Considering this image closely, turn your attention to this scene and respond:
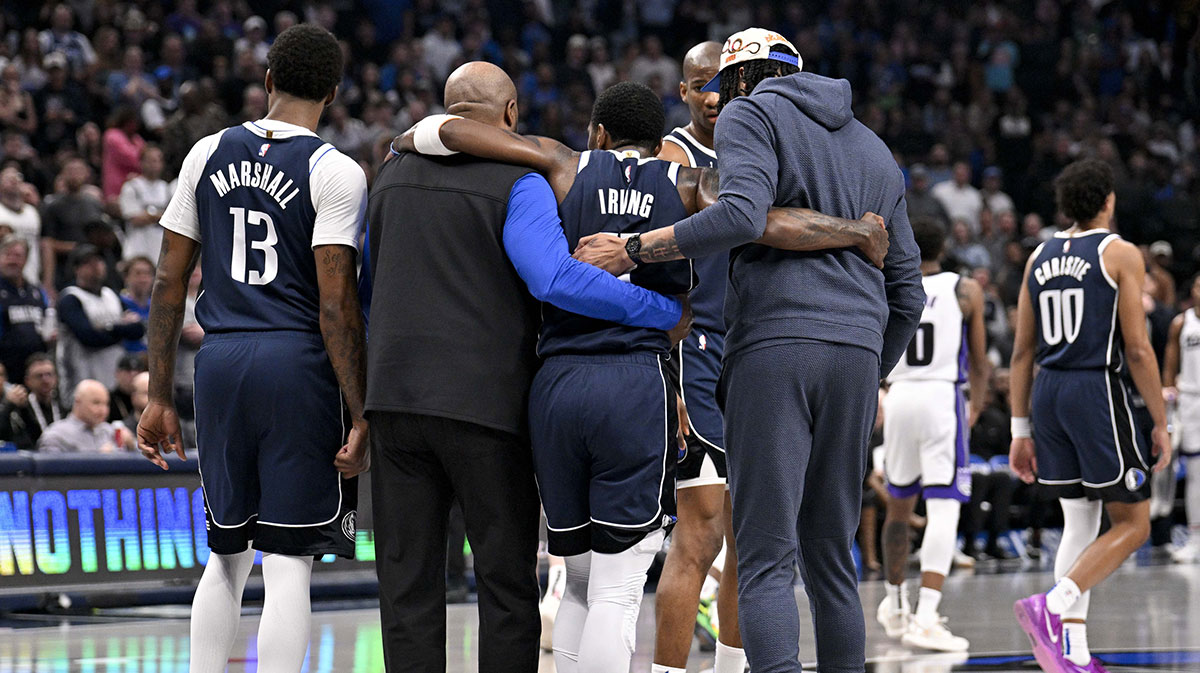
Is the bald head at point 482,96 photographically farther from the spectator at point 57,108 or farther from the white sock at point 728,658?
the spectator at point 57,108

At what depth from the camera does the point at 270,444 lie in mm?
4406

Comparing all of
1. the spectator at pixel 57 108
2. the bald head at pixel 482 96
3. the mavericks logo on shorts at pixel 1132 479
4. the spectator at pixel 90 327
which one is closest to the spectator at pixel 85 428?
the spectator at pixel 90 327

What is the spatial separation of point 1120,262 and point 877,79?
563 inches

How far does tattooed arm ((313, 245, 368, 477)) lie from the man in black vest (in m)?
0.18

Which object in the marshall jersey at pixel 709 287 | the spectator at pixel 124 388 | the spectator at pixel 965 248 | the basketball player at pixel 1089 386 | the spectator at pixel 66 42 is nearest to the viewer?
the marshall jersey at pixel 709 287

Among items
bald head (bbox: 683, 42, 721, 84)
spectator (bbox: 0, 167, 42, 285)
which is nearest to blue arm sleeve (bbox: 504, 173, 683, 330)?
bald head (bbox: 683, 42, 721, 84)

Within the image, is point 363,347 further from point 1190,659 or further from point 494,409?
point 1190,659

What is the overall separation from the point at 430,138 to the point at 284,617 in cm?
154

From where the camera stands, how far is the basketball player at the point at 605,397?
407 cm

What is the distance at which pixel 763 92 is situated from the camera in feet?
14.3

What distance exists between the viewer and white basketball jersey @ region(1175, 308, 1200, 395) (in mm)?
12945

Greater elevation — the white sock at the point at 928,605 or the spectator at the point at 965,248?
the spectator at the point at 965,248

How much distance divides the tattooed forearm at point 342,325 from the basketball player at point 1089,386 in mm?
3536

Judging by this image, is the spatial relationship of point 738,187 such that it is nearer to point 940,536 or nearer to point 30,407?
point 940,536
